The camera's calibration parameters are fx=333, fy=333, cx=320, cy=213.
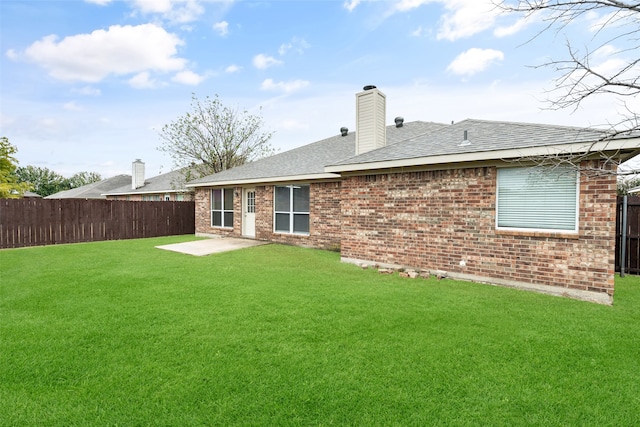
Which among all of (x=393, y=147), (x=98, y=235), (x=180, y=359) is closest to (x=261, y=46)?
(x=393, y=147)

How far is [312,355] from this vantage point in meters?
3.63

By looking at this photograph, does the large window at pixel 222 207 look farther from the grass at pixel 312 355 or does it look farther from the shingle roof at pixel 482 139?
the grass at pixel 312 355

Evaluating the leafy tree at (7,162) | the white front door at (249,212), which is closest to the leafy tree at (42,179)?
the leafy tree at (7,162)

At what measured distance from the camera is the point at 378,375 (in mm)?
3221

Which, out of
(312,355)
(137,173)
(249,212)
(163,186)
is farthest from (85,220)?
(312,355)

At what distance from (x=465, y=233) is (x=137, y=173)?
2772 centimetres

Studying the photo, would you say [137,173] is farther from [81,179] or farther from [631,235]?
[81,179]

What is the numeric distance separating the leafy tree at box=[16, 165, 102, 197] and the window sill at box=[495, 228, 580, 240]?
69.9 meters

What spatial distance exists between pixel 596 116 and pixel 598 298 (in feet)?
10.6

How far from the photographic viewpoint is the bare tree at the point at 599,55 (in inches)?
156

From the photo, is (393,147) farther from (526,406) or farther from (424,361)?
(526,406)

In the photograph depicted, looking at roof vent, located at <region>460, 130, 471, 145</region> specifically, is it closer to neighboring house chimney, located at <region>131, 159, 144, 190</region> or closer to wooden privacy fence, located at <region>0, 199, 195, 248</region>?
wooden privacy fence, located at <region>0, 199, 195, 248</region>

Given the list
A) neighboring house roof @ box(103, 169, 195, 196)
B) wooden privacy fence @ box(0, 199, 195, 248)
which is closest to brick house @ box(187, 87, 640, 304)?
wooden privacy fence @ box(0, 199, 195, 248)

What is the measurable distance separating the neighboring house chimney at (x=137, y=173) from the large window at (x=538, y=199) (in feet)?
92.3
